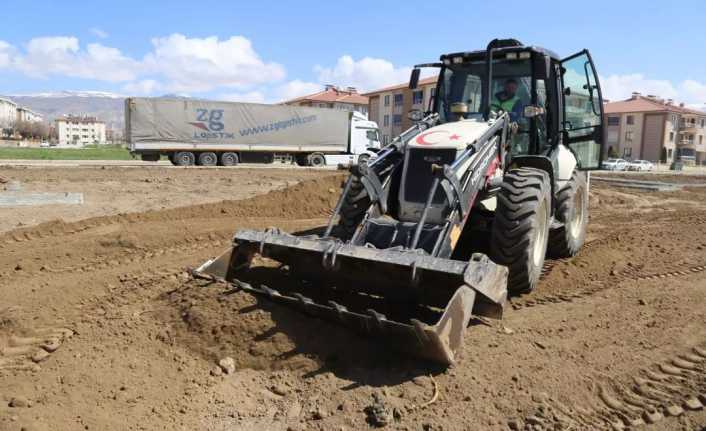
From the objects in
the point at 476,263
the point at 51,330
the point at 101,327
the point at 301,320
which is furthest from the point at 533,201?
the point at 51,330

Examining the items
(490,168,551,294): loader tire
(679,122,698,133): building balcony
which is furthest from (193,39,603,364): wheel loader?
(679,122,698,133): building balcony

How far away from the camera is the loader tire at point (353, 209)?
5.97m

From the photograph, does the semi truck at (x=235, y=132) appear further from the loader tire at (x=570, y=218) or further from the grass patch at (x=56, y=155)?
the loader tire at (x=570, y=218)

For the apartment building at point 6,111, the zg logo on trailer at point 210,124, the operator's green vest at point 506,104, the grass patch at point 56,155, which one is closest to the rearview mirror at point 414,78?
the operator's green vest at point 506,104

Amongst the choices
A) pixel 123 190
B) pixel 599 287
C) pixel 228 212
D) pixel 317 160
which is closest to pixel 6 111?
pixel 317 160

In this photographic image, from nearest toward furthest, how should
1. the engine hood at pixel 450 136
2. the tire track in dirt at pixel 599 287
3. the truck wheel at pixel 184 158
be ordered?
the engine hood at pixel 450 136, the tire track in dirt at pixel 599 287, the truck wheel at pixel 184 158

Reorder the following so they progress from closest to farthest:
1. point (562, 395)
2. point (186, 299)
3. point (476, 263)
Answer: point (562, 395)
point (476, 263)
point (186, 299)

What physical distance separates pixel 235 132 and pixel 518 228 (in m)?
24.4

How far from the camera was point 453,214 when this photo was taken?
498 cm

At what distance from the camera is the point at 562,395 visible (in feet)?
12.3

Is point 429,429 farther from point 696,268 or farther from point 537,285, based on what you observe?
point 696,268

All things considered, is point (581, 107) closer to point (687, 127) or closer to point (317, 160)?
point (317, 160)

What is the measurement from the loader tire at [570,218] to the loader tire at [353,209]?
2.50 metres

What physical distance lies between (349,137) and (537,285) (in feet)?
83.5
